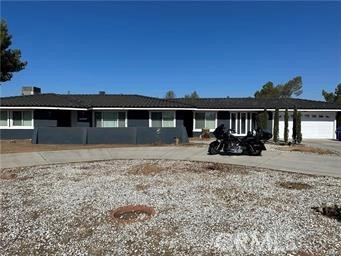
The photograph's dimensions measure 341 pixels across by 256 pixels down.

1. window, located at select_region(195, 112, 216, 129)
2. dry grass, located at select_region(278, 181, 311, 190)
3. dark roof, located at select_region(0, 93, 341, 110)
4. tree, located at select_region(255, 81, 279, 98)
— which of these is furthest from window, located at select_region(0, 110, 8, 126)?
tree, located at select_region(255, 81, 279, 98)

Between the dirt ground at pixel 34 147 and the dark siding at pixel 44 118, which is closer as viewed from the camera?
the dirt ground at pixel 34 147

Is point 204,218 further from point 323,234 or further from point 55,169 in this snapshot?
point 55,169

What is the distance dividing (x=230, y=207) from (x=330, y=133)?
Result: 23.3m

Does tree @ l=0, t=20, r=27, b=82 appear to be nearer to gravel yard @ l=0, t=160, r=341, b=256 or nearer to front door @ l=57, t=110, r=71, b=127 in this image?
front door @ l=57, t=110, r=71, b=127

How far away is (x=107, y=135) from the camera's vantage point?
→ 1909 cm

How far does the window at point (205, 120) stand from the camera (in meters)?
25.4

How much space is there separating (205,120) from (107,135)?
899 cm

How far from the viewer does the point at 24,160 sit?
12.7 metres

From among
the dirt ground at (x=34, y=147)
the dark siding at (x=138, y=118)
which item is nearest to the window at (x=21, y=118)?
the dirt ground at (x=34, y=147)

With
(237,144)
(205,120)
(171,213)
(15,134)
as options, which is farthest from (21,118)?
(171,213)

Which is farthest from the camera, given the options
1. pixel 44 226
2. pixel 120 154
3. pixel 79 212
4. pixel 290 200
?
pixel 120 154

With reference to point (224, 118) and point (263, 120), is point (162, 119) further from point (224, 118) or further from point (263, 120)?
point (263, 120)

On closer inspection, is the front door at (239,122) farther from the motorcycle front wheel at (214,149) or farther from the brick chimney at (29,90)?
the brick chimney at (29,90)

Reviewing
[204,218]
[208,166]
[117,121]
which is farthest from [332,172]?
[117,121]
